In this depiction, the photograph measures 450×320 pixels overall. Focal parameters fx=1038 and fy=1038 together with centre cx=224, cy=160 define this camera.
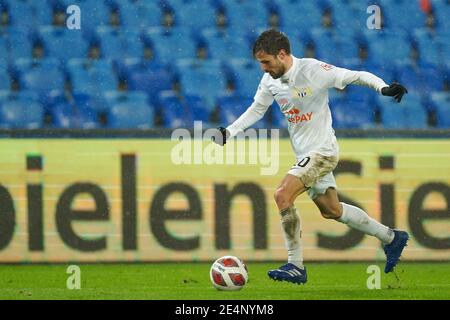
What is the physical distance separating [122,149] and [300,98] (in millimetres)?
2101

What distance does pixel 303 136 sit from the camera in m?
6.22

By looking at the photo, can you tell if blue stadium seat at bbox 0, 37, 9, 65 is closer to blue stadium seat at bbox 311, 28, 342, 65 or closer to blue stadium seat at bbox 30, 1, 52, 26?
blue stadium seat at bbox 30, 1, 52, 26

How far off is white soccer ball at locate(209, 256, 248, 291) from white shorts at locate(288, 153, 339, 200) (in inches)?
25.1

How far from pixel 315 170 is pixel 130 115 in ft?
10.4

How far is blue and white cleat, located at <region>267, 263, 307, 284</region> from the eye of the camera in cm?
598

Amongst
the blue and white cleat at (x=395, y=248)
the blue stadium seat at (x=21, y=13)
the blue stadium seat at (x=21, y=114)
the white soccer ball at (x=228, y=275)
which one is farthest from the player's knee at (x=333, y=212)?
the blue stadium seat at (x=21, y=13)

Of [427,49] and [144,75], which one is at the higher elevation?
[427,49]

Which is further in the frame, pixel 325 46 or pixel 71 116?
pixel 325 46

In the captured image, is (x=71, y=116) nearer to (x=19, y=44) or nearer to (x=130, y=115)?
(x=130, y=115)

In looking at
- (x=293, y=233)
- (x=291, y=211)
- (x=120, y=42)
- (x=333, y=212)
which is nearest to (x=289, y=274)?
(x=293, y=233)

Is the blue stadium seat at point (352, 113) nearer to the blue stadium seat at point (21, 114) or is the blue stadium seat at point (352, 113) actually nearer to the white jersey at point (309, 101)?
the blue stadium seat at point (21, 114)

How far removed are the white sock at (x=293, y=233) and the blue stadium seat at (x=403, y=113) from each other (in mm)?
3143

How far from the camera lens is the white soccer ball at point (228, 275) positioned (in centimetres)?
598

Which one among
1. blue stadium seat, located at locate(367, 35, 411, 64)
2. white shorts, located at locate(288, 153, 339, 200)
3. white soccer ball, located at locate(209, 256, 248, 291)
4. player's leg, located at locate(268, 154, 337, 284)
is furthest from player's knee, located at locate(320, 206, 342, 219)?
blue stadium seat, located at locate(367, 35, 411, 64)
